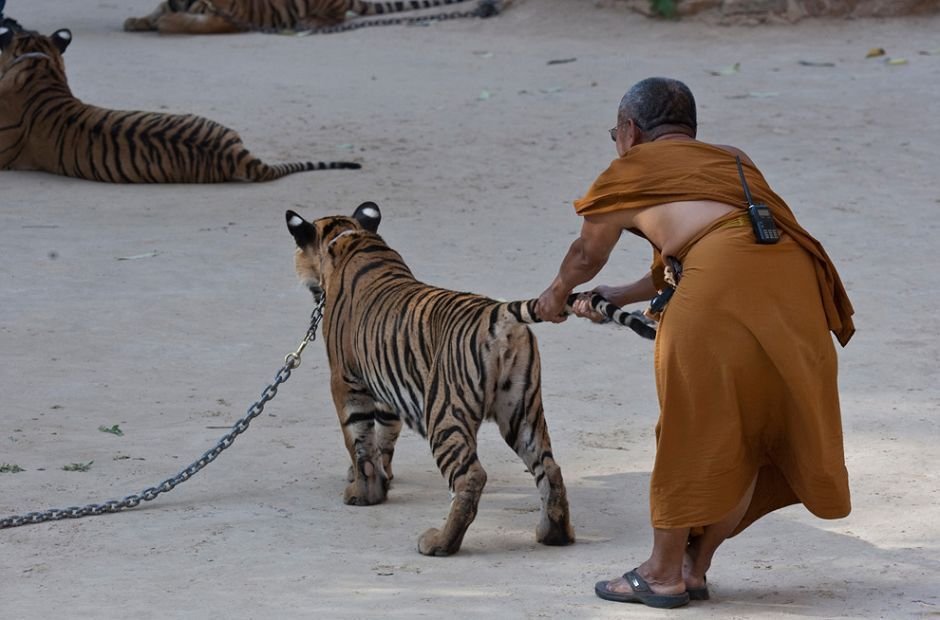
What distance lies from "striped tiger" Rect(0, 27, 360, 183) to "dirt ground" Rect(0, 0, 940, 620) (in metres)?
0.20

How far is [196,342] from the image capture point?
7.91 m

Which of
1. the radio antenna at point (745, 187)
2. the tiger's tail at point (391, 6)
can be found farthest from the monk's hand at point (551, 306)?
the tiger's tail at point (391, 6)

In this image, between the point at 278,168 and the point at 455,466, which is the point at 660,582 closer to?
the point at 455,466

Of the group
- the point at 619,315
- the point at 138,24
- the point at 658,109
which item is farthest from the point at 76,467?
the point at 138,24

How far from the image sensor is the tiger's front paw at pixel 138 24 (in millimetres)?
17453

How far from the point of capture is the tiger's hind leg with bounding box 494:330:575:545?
17.0 feet

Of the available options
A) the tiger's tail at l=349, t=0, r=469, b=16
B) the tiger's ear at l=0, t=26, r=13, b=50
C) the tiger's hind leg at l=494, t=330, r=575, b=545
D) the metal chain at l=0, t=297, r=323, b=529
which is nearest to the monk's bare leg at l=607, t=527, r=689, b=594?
the tiger's hind leg at l=494, t=330, r=575, b=545

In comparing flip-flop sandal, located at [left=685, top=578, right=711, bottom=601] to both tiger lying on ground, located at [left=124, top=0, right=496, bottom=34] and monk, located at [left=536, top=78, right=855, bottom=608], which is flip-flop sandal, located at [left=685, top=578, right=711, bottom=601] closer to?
monk, located at [left=536, top=78, right=855, bottom=608]

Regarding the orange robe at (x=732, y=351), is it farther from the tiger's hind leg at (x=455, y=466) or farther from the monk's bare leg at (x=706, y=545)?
the tiger's hind leg at (x=455, y=466)

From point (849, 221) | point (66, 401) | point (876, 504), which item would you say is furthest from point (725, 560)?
point (849, 221)

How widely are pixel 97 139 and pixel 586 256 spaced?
309 inches

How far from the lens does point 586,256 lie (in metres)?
4.50

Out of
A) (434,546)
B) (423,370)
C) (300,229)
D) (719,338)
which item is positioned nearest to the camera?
(719,338)

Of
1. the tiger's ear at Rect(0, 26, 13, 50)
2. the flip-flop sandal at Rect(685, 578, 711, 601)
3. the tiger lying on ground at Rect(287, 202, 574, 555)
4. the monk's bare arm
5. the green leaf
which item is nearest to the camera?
the monk's bare arm
